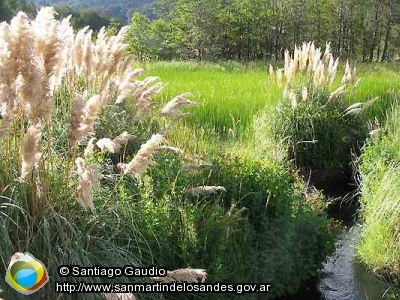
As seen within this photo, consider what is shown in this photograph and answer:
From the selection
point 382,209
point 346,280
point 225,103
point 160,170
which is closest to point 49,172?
point 160,170

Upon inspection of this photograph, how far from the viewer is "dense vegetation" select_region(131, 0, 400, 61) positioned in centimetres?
2441

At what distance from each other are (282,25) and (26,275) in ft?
77.4

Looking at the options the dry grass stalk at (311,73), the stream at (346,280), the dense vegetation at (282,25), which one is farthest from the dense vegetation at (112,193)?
the dense vegetation at (282,25)

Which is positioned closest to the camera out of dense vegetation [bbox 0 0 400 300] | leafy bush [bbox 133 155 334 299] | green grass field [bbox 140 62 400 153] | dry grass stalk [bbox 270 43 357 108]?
dense vegetation [bbox 0 0 400 300]

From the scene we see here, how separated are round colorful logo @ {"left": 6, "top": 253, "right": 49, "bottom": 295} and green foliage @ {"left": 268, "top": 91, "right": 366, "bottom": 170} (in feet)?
12.4

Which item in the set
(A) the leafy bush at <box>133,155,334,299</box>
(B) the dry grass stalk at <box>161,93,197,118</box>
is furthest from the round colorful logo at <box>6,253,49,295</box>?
(B) the dry grass stalk at <box>161,93,197,118</box>

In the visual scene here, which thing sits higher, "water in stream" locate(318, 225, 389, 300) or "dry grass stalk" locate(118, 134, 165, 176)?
"dry grass stalk" locate(118, 134, 165, 176)

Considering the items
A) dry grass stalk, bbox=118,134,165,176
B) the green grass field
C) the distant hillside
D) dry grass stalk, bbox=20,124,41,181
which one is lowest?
the distant hillside

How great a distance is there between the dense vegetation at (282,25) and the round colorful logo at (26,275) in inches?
859

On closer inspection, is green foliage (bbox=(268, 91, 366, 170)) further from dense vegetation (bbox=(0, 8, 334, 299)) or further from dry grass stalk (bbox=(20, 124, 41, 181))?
dry grass stalk (bbox=(20, 124, 41, 181))

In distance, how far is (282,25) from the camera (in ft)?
81.1

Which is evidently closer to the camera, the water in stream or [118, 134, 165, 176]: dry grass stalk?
[118, 134, 165, 176]: dry grass stalk

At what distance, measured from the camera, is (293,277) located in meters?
3.71

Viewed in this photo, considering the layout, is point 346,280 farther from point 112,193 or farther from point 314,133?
point 314,133
